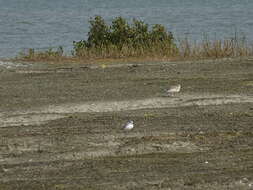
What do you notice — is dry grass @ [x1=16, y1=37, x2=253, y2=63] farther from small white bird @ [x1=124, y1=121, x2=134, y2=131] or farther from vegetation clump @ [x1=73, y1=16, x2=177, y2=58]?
small white bird @ [x1=124, y1=121, x2=134, y2=131]

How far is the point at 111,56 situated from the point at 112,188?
42.4ft

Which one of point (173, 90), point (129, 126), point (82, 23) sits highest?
point (129, 126)

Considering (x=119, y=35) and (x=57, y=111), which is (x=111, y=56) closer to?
(x=119, y=35)

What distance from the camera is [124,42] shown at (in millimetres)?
22906

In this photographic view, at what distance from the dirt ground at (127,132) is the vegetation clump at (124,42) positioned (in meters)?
3.22

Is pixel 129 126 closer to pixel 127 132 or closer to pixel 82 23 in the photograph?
pixel 127 132

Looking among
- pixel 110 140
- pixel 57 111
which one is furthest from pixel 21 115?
pixel 110 140

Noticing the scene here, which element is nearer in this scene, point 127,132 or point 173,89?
point 127,132

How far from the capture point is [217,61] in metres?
19.2

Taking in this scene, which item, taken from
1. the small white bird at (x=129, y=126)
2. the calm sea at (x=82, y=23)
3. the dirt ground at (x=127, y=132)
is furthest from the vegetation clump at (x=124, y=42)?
the small white bird at (x=129, y=126)

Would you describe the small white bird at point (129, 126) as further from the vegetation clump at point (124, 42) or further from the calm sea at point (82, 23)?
the calm sea at point (82, 23)

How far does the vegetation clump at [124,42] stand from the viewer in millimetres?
21438

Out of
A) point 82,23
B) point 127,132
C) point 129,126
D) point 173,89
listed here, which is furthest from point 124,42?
point 82,23

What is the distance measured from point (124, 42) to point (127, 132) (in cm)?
1185
